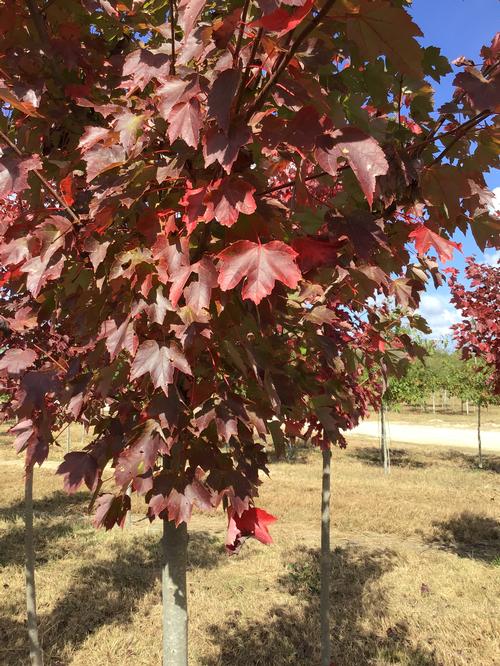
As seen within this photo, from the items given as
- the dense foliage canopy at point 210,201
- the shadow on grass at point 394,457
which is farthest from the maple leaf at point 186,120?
the shadow on grass at point 394,457

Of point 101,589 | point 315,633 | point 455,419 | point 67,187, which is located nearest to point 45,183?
point 67,187

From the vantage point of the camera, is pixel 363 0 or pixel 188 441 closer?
pixel 363 0

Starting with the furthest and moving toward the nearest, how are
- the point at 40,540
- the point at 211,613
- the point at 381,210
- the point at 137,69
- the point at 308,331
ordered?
1. the point at 40,540
2. the point at 211,613
3. the point at 308,331
4. the point at 381,210
5. the point at 137,69

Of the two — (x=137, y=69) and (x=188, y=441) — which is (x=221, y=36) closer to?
(x=137, y=69)

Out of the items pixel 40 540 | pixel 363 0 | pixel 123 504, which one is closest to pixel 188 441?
pixel 123 504

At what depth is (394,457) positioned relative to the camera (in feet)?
62.7

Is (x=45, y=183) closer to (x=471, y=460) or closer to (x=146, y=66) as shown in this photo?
(x=146, y=66)

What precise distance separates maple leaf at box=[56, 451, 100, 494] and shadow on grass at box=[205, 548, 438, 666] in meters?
3.80

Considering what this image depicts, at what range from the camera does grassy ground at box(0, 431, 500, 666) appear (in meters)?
4.53

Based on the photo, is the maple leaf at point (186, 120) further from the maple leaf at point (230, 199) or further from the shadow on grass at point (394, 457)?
the shadow on grass at point (394, 457)

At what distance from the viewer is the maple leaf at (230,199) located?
0.98 meters

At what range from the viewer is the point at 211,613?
5.23 m

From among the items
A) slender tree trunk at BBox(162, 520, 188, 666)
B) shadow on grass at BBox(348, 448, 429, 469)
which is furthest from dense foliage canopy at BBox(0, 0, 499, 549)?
shadow on grass at BBox(348, 448, 429, 469)

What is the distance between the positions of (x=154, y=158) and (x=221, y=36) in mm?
586
